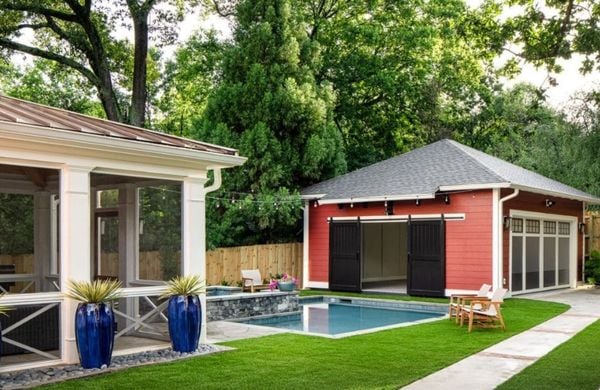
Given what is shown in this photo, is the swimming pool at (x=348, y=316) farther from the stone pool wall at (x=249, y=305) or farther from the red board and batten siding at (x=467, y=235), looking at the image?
the red board and batten siding at (x=467, y=235)

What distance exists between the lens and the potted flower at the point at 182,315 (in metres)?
8.72

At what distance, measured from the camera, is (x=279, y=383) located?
23.3 ft

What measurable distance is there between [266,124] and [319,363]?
43.0 ft

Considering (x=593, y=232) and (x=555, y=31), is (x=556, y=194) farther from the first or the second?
(x=555, y=31)

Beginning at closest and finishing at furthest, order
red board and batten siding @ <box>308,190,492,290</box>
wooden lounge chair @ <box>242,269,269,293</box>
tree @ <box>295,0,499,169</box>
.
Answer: red board and batten siding @ <box>308,190,492,290</box> → wooden lounge chair @ <box>242,269,269,293</box> → tree @ <box>295,0,499,169</box>

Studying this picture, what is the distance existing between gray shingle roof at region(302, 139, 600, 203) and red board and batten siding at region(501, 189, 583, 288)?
1.23ft

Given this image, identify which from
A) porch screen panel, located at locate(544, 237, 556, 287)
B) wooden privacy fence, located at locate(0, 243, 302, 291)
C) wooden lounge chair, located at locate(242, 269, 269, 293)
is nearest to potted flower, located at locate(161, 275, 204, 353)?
wooden lounge chair, located at locate(242, 269, 269, 293)

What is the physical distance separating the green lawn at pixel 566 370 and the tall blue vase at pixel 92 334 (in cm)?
458

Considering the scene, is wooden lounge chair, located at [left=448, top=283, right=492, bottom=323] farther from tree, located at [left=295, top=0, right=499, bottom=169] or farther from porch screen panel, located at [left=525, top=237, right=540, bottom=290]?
tree, located at [left=295, top=0, right=499, bottom=169]

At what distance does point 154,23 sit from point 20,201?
1425cm

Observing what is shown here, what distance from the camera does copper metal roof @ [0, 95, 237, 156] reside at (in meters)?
7.72

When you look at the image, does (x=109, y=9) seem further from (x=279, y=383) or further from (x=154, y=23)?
(x=279, y=383)

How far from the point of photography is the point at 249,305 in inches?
532

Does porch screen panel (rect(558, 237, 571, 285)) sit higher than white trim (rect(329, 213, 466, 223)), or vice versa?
white trim (rect(329, 213, 466, 223))
